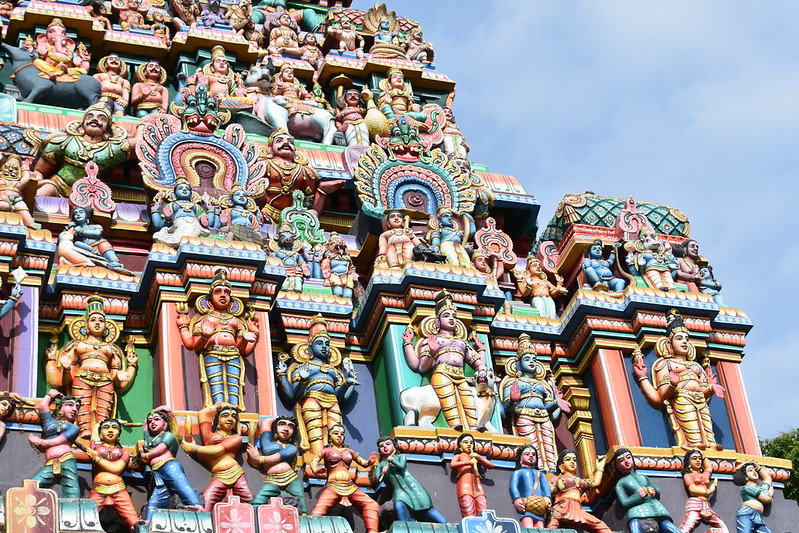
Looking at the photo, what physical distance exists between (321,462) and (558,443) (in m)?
4.32

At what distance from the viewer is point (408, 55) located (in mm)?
28812

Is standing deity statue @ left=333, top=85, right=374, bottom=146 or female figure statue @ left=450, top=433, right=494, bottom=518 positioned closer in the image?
female figure statue @ left=450, top=433, right=494, bottom=518

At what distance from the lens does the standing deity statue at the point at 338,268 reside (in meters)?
23.1

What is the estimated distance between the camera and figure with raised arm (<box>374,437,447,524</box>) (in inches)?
762

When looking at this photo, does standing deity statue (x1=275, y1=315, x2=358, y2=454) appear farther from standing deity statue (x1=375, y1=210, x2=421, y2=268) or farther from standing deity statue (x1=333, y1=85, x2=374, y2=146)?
standing deity statue (x1=333, y1=85, x2=374, y2=146)

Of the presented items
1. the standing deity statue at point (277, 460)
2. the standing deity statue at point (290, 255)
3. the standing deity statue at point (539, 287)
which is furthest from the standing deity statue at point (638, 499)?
the standing deity statue at point (290, 255)

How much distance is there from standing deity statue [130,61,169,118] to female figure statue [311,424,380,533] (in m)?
7.96

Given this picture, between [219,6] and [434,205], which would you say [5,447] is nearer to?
[434,205]

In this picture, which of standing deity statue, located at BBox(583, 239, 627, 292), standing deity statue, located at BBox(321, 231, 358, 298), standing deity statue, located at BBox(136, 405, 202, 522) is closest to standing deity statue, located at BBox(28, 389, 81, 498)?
standing deity statue, located at BBox(136, 405, 202, 522)

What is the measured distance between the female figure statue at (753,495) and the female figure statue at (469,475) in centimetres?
321

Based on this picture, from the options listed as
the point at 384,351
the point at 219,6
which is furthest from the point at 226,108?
the point at 384,351

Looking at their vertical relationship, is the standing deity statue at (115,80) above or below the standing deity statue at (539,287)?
above

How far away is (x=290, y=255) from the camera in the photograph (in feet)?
76.6

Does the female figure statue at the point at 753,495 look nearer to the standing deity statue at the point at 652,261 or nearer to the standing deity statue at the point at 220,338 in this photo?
the standing deity statue at the point at 652,261
